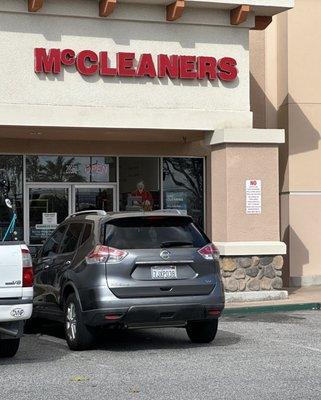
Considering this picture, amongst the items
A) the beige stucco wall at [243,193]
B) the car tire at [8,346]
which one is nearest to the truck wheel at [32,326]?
the car tire at [8,346]

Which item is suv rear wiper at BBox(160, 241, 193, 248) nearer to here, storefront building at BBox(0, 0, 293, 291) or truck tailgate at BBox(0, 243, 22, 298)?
Answer: truck tailgate at BBox(0, 243, 22, 298)

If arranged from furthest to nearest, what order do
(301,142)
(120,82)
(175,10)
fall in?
(301,142) < (120,82) < (175,10)

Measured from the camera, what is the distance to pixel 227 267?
1488cm

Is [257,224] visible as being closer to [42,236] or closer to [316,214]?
[316,214]

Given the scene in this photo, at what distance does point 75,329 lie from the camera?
391 inches

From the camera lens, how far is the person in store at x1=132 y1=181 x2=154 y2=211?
59.0 ft

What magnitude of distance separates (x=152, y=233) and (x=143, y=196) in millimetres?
7997

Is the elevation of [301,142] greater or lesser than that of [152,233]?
greater

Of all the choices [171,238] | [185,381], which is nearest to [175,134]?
[171,238]

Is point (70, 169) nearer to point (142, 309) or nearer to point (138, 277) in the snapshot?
point (138, 277)

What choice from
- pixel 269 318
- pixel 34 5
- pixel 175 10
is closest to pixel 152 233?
pixel 269 318

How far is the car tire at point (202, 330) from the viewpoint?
410 inches

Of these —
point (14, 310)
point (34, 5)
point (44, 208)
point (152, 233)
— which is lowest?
point (14, 310)

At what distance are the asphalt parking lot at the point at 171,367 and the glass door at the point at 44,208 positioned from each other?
540 cm
